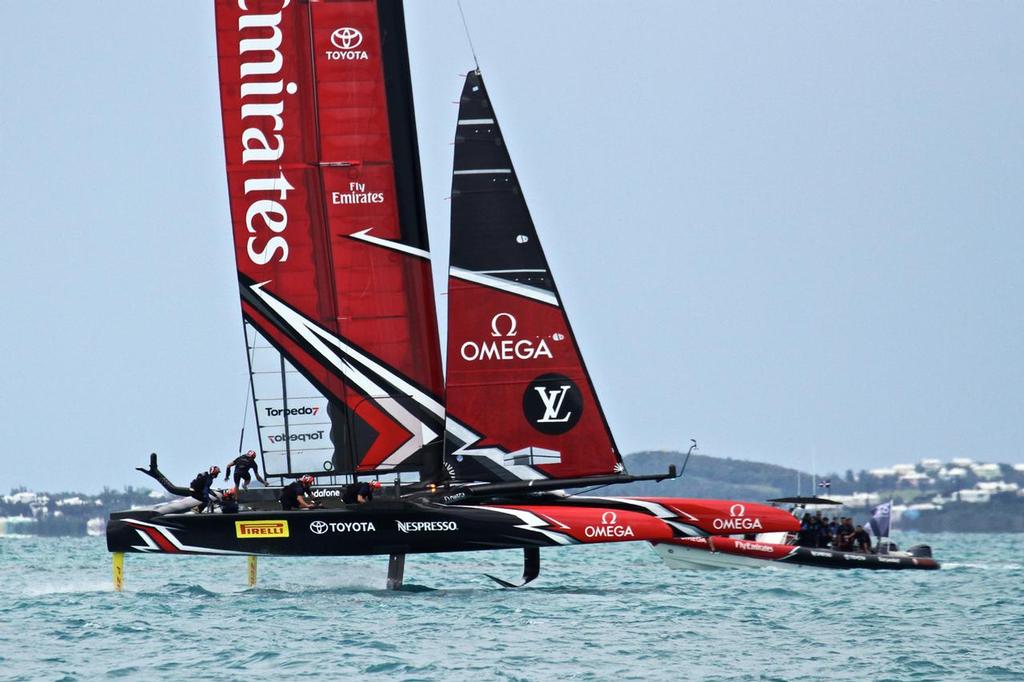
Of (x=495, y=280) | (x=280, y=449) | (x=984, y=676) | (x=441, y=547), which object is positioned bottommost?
(x=984, y=676)

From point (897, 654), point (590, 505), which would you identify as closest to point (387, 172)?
point (590, 505)

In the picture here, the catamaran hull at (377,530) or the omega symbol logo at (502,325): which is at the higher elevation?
the omega symbol logo at (502,325)

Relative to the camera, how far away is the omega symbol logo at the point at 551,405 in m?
22.7

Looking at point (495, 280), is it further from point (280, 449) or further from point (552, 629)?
point (552, 629)

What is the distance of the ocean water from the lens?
51.9ft

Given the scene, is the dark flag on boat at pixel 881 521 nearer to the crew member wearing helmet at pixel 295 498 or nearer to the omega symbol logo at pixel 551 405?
the omega symbol logo at pixel 551 405

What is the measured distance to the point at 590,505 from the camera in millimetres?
22609

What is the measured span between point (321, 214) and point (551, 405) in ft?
14.7

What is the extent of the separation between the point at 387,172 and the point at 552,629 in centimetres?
801

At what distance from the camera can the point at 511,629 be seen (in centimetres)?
1873

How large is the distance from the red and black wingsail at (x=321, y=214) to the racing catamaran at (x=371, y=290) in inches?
0.8

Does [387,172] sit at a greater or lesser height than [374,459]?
greater

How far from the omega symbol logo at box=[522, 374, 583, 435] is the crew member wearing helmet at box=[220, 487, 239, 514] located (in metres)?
4.31

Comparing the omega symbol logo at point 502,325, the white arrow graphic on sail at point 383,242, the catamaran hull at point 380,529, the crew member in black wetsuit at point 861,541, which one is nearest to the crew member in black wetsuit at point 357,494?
the catamaran hull at point 380,529
